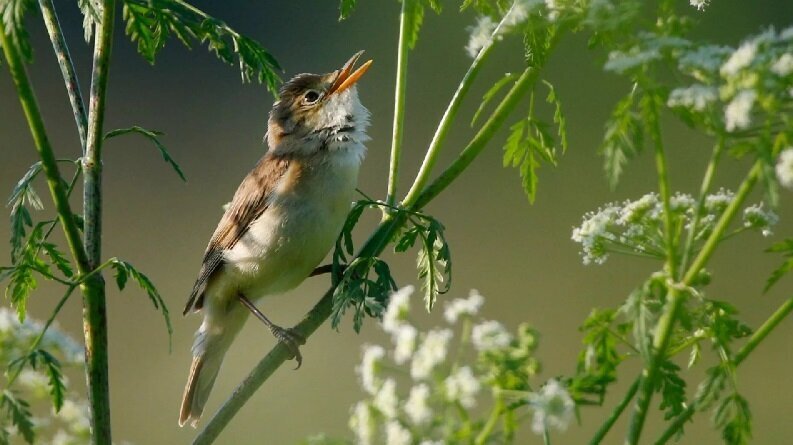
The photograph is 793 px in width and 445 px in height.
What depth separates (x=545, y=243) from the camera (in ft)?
25.8

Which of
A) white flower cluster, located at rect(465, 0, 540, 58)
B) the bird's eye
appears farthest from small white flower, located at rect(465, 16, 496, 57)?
the bird's eye

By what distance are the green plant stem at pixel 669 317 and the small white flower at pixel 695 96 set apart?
0.11m

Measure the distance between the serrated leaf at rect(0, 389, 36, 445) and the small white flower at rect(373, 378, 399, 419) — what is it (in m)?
0.47

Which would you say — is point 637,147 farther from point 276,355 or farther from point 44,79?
point 44,79

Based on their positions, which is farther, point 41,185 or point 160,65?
point 160,65

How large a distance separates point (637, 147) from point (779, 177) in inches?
8.1

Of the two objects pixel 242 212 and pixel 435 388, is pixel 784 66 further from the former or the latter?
pixel 242 212

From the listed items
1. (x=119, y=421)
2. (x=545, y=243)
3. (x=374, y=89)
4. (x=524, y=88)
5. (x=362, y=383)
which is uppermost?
(x=374, y=89)

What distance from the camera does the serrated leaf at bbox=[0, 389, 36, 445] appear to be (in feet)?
4.94

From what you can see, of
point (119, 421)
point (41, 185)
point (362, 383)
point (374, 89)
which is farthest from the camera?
point (374, 89)

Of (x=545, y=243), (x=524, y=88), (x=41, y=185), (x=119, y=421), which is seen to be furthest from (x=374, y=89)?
(x=524, y=88)

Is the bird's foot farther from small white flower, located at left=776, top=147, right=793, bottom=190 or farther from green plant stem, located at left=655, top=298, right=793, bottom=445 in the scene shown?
small white flower, located at left=776, top=147, right=793, bottom=190

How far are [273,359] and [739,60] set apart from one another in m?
0.92

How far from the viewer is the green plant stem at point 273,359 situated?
168cm
